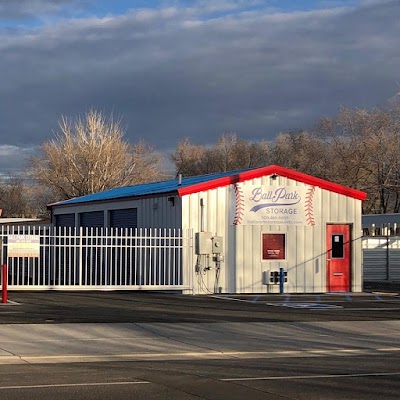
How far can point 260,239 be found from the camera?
29531 mm

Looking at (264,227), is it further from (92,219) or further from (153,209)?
(92,219)

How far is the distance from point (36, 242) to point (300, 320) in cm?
862

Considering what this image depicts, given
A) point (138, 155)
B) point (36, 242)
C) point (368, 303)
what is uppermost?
point (138, 155)

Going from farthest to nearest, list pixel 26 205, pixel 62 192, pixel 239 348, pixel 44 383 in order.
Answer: pixel 26 205, pixel 62 192, pixel 239 348, pixel 44 383

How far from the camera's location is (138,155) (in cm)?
6994

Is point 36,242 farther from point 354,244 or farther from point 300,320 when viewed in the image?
point 354,244

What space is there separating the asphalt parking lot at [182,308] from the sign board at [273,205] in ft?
9.23

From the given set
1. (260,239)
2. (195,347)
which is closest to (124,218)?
(260,239)

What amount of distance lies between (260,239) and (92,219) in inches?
349

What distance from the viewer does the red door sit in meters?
30.6

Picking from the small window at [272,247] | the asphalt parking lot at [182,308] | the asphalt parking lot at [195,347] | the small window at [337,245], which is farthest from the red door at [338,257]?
the asphalt parking lot at [195,347]

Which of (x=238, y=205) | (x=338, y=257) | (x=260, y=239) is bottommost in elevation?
(x=338, y=257)

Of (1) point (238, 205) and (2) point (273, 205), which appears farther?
(2) point (273, 205)

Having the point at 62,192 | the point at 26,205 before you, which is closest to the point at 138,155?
the point at 62,192
